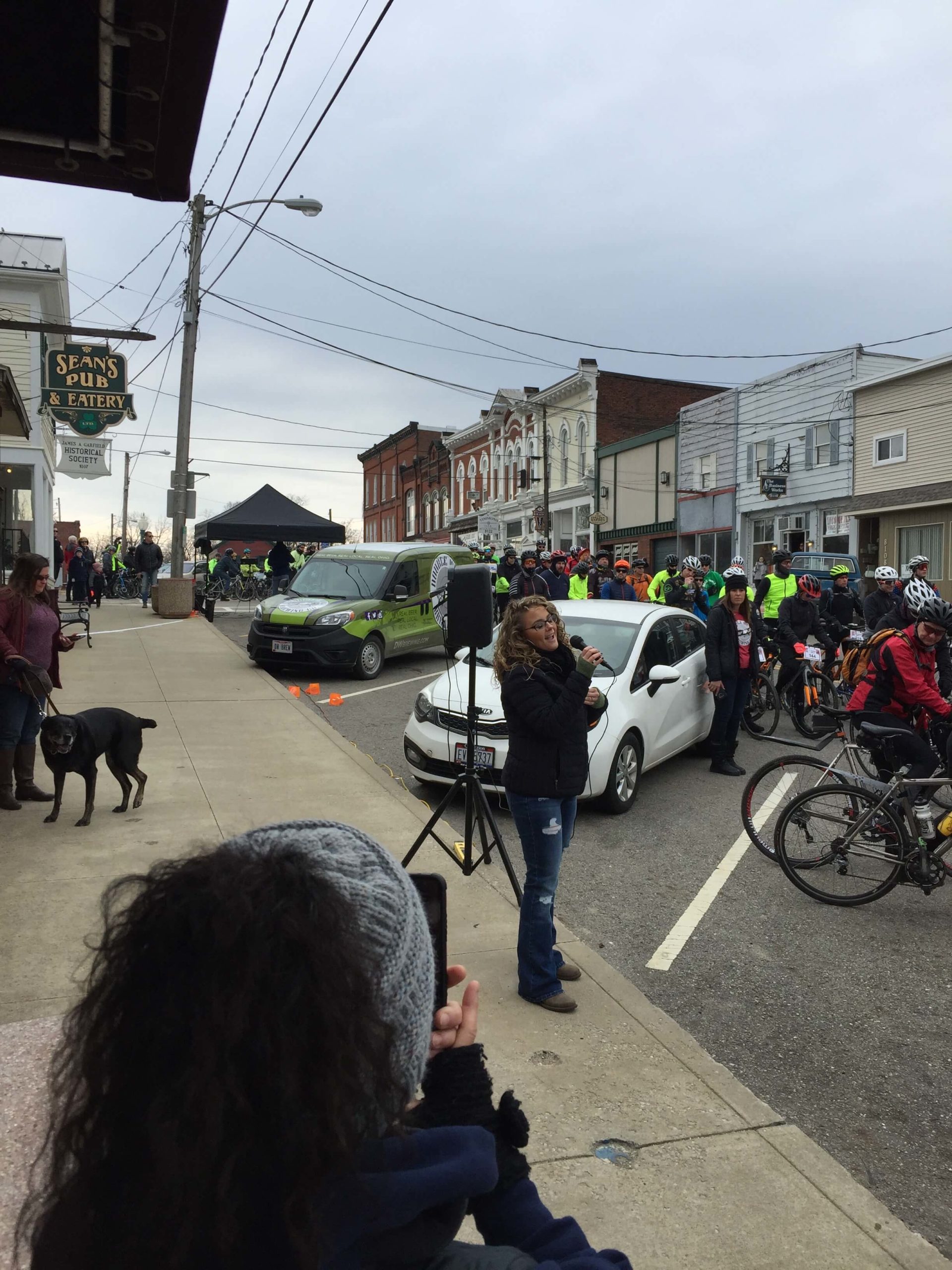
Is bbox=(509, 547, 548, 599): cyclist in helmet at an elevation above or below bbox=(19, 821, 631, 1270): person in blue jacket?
above

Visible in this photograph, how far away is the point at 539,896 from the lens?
4.33 m

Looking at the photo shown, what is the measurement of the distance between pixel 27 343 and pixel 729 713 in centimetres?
1974

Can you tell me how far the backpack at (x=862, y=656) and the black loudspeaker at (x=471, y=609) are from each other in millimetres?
2476

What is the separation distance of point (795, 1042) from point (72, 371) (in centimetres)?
1599

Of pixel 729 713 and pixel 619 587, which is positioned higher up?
pixel 619 587

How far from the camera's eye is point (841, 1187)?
3078mm

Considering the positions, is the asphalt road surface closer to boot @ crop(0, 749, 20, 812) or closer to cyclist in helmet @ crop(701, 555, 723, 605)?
boot @ crop(0, 749, 20, 812)

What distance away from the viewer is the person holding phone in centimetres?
714

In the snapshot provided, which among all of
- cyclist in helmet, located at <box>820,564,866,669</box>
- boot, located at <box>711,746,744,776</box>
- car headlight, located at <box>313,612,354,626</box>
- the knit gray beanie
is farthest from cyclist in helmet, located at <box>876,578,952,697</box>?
car headlight, located at <box>313,612,354,626</box>

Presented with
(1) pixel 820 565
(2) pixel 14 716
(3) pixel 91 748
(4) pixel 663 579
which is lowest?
(3) pixel 91 748

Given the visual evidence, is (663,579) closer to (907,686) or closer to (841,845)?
(907,686)

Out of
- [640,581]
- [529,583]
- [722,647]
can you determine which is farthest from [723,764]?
[640,581]

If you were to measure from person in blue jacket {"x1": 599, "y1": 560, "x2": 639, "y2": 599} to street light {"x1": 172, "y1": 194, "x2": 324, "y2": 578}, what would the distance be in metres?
9.59

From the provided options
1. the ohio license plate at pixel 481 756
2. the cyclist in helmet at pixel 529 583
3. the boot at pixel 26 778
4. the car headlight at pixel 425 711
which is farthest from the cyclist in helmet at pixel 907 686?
the cyclist in helmet at pixel 529 583
